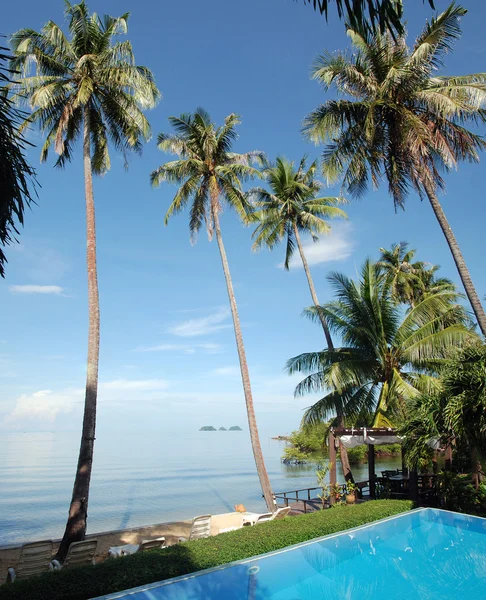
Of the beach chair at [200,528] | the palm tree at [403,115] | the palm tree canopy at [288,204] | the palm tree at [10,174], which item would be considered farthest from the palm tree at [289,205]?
the palm tree at [10,174]

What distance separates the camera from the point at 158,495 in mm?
38750

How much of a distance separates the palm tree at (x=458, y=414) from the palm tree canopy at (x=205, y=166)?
1049 cm

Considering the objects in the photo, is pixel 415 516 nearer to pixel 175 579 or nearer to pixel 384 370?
pixel 384 370

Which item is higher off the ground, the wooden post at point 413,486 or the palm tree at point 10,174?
the palm tree at point 10,174

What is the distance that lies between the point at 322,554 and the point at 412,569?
1.86 metres

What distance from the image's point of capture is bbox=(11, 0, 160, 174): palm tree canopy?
1387 cm

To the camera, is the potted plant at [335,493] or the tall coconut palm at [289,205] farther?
the tall coconut palm at [289,205]

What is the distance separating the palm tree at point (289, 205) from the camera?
22.8m

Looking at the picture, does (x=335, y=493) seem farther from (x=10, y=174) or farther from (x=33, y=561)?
(x=10, y=174)

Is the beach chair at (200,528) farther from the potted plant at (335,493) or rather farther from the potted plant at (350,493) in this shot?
the potted plant at (350,493)

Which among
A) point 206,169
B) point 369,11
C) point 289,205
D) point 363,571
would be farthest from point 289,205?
point 369,11

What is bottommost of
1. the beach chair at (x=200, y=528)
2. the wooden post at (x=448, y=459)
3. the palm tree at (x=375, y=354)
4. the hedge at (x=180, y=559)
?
the hedge at (x=180, y=559)

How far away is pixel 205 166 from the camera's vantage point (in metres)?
18.9

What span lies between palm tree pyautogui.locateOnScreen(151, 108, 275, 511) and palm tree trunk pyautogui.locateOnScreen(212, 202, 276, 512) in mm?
43
